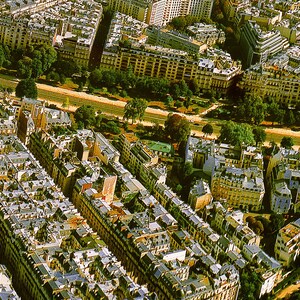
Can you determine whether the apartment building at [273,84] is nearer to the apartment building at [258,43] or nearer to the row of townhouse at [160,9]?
the apartment building at [258,43]

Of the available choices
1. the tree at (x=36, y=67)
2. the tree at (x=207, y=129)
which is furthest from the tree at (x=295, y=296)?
the tree at (x=36, y=67)

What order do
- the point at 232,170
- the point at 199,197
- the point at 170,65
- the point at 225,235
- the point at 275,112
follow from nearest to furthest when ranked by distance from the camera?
the point at 225,235 < the point at 199,197 < the point at 232,170 < the point at 275,112 < the point at 170,65

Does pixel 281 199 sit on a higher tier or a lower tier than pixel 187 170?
lower

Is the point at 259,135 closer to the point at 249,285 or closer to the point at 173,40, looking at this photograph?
the point at 173,40

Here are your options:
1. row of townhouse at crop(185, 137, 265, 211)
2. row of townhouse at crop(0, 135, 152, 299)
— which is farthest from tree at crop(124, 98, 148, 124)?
row of townhouse at crop(0, 135, 152, 299)

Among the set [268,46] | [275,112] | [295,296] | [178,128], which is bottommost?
[295,296]

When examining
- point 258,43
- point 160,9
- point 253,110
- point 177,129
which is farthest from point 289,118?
point 160,9
